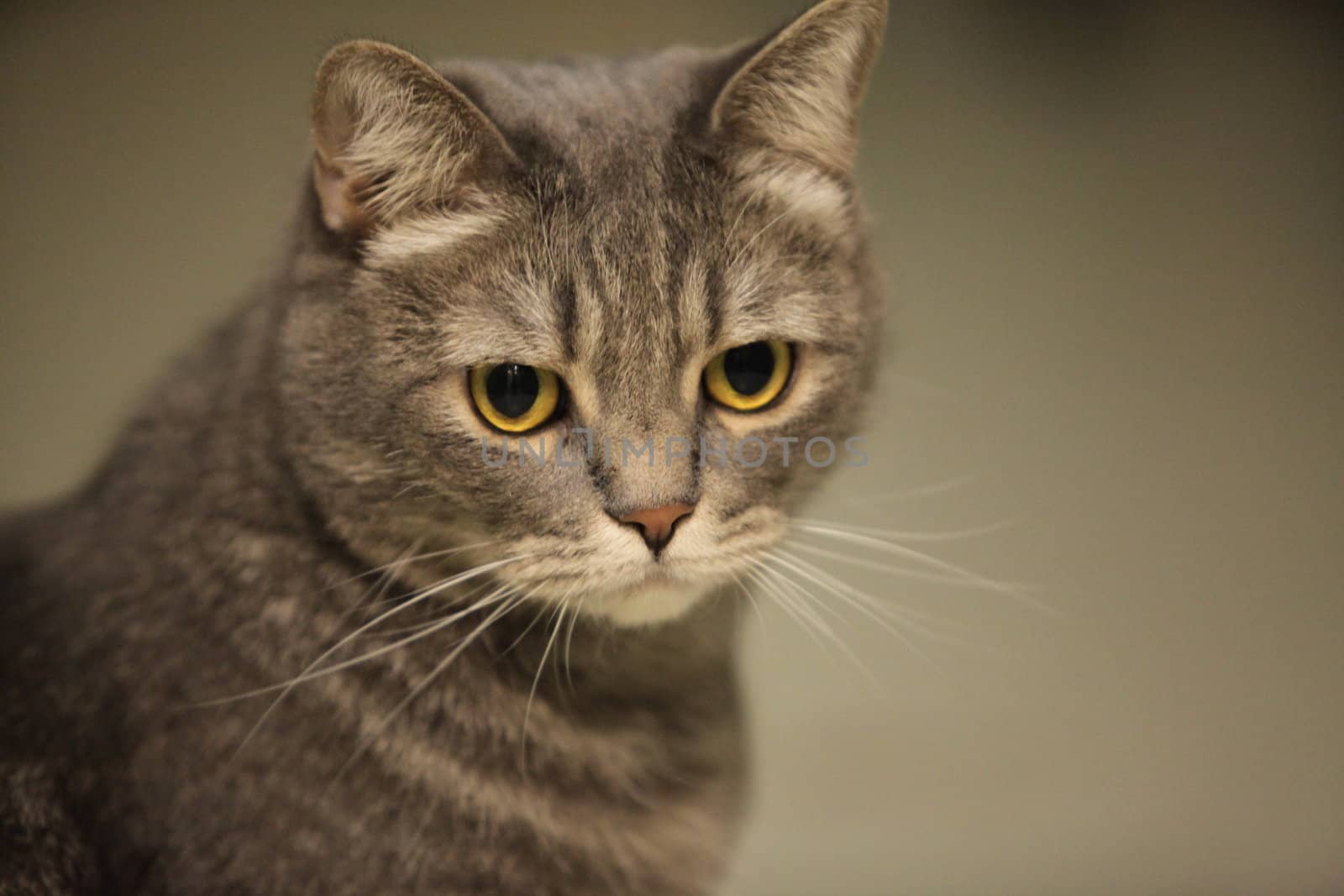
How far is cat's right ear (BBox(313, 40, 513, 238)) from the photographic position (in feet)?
3.31

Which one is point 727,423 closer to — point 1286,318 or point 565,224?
point 565,224

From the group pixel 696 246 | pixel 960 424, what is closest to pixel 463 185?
pixel 696 246

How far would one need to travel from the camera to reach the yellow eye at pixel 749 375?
1148 millimetres

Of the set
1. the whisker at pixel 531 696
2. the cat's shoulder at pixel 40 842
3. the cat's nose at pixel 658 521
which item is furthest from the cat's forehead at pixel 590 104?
the cat's shoulder at pixel 40 842

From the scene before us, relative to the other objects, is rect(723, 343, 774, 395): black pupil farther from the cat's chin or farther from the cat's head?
the cat's chin

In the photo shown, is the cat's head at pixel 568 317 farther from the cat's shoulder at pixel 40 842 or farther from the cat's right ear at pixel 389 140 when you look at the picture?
the cat's shoulder at pixel 40 842

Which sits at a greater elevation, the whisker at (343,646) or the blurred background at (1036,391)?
the blurred background at (1036,391)

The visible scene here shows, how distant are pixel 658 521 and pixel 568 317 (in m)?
0.20

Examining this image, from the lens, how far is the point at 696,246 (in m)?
1.11

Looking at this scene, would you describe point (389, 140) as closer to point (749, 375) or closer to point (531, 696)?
point (749, 375)

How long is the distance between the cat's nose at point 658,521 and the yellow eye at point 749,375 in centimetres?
14

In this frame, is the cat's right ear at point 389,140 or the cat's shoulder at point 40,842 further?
the cat's shoulder at point 40,842

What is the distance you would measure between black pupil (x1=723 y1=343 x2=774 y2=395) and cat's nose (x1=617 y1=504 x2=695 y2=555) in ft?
0.50

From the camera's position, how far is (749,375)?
1.16m
